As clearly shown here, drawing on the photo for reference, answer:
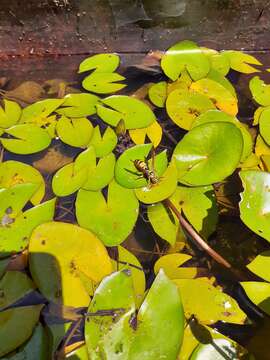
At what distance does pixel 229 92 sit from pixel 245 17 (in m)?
0.31

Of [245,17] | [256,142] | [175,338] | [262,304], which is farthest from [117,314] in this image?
[245,17]

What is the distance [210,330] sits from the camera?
1.13 m

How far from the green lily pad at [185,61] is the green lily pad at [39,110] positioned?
44 cm

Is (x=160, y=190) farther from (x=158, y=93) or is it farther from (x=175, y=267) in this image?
(x=158, y=93)

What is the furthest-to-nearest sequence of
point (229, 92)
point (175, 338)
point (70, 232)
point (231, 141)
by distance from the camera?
1. point (229, 92)
2. point (231, 141)
3. point (70, 232)
4. point (175, 338)

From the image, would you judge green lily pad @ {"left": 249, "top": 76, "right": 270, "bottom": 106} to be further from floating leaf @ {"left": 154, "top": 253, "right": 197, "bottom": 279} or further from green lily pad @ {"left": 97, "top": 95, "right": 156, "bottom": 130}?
floating leaf @ {"left": 154, "top": 253, "right": 197, "bottom": 279}

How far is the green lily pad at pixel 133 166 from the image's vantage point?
4.47ft

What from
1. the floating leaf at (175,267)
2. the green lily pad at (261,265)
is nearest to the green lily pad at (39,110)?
the floating leaf at (175,267)

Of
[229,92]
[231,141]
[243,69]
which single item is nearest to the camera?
[231,141]

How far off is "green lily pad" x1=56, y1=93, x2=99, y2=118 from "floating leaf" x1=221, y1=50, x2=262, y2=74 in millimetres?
562

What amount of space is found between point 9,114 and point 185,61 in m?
0.70

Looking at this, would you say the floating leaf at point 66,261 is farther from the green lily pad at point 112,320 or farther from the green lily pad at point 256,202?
the green lily pad at point 256,202

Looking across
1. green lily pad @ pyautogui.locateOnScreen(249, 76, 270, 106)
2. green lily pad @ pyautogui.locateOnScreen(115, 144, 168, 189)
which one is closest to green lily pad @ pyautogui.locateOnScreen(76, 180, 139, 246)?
green lily pad @ pyautogui.locateOnScreen(115, 144, 168, 189)

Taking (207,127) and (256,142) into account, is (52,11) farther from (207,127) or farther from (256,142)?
(256,142)
